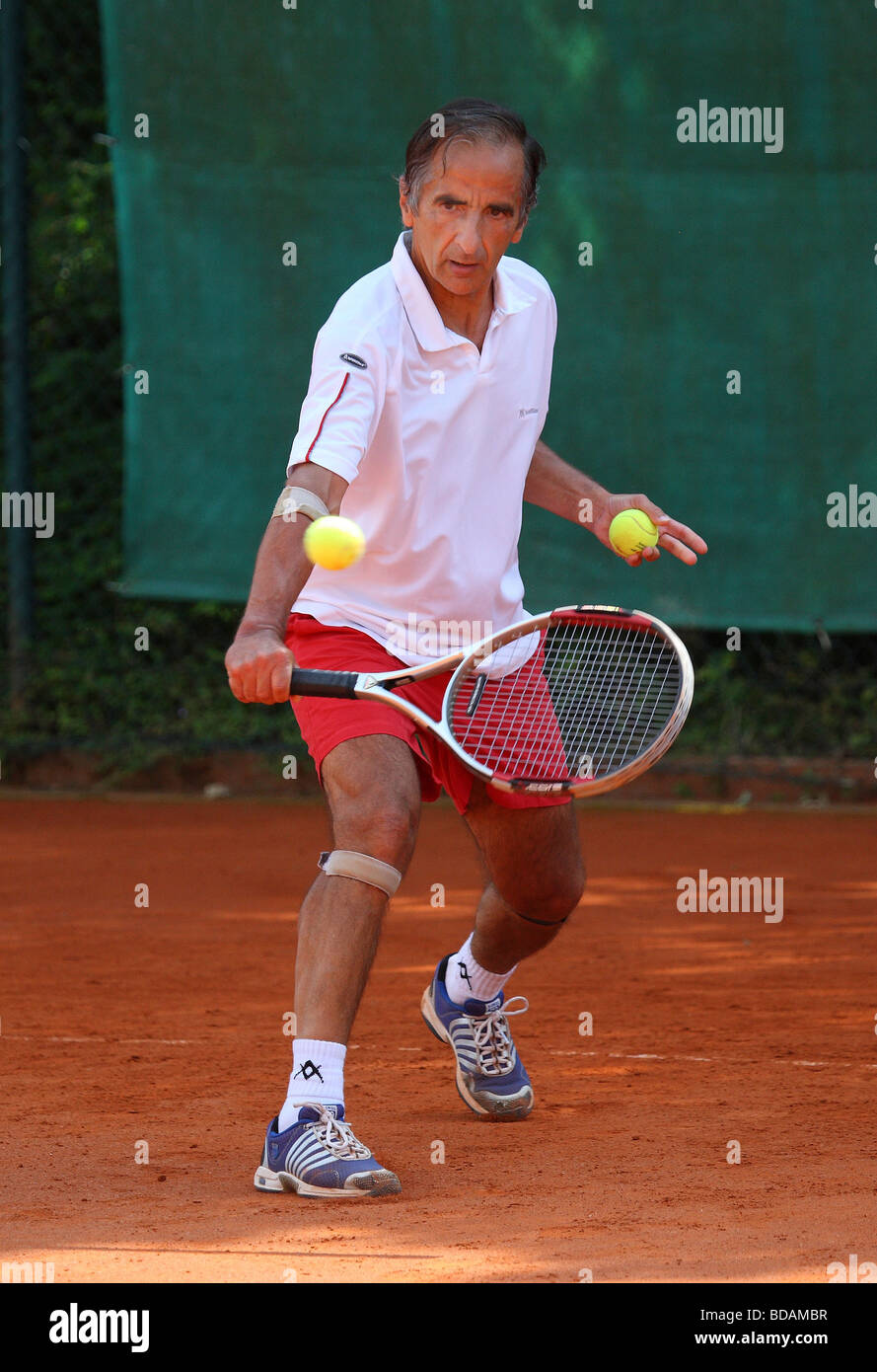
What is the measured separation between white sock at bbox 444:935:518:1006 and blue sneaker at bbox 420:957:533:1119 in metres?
0.01

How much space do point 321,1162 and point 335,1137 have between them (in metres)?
0.05

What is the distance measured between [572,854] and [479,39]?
464cm

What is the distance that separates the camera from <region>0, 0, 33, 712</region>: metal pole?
25.4 ft

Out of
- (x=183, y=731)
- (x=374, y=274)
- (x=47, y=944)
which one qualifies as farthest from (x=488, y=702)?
(x=183, y=731)

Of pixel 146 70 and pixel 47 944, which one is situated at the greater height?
pixel 146 70

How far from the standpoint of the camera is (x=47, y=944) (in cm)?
489

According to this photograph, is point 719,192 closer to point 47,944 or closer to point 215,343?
point 215,343

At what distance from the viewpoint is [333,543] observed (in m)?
2.74

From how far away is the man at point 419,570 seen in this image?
9.46 ft

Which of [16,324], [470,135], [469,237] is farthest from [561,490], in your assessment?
[16,324]

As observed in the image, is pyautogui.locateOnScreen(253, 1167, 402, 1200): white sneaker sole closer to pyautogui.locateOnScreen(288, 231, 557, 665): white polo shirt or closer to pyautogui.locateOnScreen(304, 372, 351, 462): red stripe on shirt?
pyautogui.locateOnScreen(288, 231, 557, 665): white polo shirt

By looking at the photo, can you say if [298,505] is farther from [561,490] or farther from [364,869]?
[561,490]

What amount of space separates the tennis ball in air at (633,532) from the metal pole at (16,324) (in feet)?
16.4

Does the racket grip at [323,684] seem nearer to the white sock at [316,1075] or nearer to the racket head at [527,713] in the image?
the racket head at [527,713]
